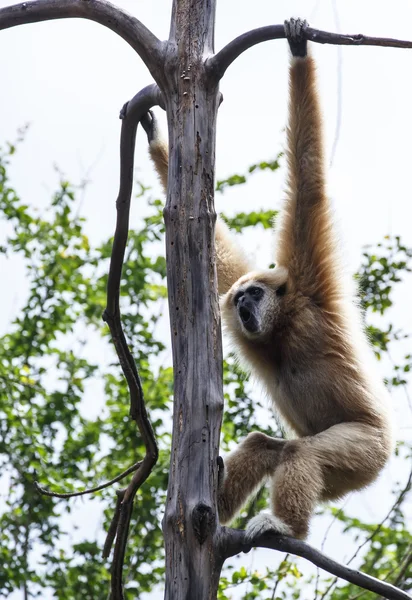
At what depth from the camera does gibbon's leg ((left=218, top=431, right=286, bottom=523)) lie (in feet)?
17.7

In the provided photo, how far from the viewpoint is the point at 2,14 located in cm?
487

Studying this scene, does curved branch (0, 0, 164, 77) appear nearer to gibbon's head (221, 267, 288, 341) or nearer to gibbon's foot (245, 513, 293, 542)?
gibbon's head (221, 267, 288, 341)

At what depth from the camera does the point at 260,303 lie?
6152mm

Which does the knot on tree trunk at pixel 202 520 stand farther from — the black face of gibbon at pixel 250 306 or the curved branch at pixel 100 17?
the curved branch at pixel 100 17

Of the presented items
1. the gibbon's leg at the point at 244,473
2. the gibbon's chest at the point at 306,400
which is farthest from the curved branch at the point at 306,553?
the gibbon's chest at the point at 306,400

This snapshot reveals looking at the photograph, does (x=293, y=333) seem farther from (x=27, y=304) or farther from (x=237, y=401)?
(x=27, y=304)

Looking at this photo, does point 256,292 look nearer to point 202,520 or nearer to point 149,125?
point 149,125

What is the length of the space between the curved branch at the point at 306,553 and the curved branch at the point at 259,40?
2.58 m

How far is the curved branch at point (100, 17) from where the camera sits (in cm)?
477

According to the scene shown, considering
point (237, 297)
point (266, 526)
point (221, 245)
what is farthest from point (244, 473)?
point (221, 245)

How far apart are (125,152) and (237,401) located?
4.76m

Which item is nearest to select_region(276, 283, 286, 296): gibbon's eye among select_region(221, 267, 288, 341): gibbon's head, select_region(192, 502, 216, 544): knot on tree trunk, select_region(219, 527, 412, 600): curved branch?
select_region(221, 267, 288, 341): gibbon's head

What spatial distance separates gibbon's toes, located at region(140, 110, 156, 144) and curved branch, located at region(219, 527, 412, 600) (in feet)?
11.3

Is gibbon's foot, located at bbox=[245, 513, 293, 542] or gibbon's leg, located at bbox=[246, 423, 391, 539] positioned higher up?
gibbon's leg, located at bbox=[246, 423, 391, 539]
